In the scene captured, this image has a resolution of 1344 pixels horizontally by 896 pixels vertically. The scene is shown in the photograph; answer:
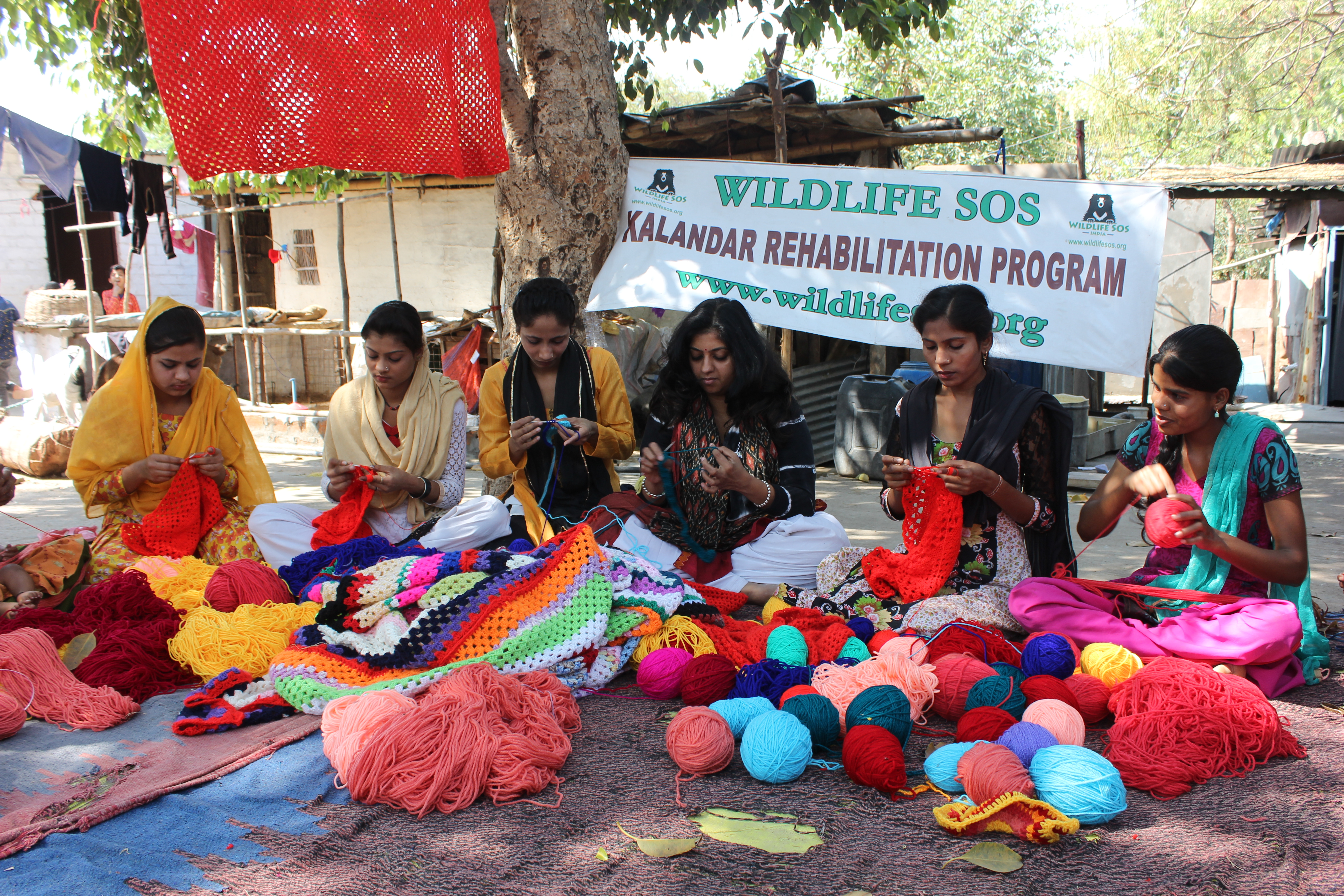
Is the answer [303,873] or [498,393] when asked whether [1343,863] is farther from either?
[498,393]

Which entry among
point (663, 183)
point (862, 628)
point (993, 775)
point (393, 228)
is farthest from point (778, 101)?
point (993, 775)

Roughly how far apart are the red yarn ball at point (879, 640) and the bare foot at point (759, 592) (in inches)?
27.7

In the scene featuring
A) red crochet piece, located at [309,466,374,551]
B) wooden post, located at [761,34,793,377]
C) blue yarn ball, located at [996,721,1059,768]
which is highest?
wooden post, located at [761,34,793,377]

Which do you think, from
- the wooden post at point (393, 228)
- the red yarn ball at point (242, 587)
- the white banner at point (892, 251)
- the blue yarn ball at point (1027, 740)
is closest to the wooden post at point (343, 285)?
the wooden post at point (393, 228)

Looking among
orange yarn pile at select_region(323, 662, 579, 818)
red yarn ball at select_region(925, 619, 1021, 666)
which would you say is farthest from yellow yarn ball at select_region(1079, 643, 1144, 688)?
orange yarn pile at select_region(323, 662, 579, 818)

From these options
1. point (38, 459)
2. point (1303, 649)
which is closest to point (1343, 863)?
point (1303, 649)

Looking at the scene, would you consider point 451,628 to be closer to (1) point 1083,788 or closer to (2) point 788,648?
(2) point 788,648

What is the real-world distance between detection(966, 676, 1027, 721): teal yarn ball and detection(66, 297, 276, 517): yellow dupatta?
2.99 m

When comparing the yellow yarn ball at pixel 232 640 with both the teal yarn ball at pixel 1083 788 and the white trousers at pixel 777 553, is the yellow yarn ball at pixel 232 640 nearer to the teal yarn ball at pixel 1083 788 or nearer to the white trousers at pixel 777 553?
the white trousers at pixel 777 553

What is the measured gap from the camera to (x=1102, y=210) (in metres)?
4.46

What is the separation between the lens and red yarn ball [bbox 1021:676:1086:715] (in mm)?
2381

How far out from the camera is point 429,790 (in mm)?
2008

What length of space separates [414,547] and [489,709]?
3.88 feet

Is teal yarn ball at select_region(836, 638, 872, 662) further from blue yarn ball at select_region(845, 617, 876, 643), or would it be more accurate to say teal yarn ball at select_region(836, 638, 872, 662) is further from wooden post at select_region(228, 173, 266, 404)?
wooden post at select_region(228, 173, 266, 404)
